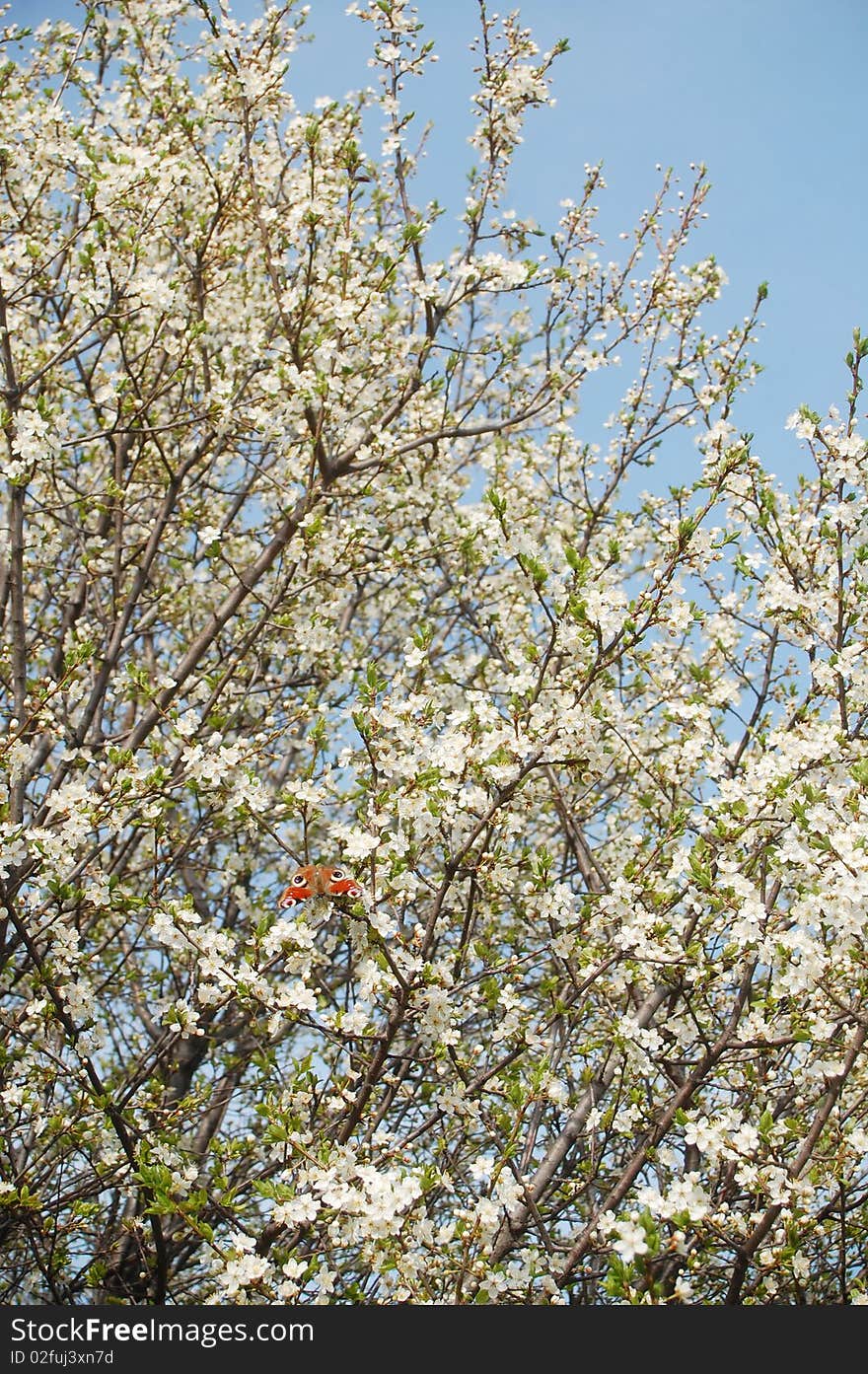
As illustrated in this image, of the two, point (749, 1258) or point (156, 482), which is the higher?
point (156, 482)

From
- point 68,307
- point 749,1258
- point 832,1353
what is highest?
point 68,307

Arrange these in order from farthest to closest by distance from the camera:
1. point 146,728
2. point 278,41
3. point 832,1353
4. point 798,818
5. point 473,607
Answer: point 473,607, point 278,41, point 146,728, point 798,818, point 832,1353

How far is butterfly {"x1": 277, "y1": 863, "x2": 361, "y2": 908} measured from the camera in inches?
162

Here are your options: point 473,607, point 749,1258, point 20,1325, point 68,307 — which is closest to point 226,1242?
point 20,1325

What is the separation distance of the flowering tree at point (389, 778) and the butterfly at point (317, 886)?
112 millimetres

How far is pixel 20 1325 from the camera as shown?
14.2ft

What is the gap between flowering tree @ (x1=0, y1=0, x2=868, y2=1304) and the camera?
14.2 feet

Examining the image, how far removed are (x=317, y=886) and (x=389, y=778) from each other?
2.57ft

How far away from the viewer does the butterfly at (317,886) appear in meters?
4.12

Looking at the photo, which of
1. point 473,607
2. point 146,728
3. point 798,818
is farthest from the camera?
point 473,607

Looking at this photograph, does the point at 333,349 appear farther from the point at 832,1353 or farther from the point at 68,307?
the point at 832,1353

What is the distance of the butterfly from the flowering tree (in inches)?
4.4

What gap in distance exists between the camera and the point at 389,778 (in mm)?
4828

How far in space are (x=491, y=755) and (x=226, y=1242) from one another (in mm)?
2233
